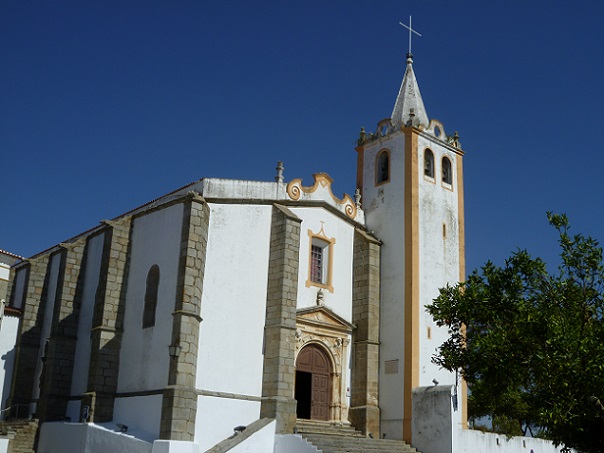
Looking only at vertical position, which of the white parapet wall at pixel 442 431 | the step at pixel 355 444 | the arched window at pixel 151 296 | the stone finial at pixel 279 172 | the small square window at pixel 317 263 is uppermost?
the stone finial at pixel 279 172

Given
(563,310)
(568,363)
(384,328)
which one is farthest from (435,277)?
(568,363)

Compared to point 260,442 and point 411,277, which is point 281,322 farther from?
point 411,277

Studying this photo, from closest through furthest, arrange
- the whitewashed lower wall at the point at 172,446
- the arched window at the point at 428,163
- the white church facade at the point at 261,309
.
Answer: the whitewashed lower wall at the point at 172,446, the white church facade at the point at 261,309, the arched window at the point at 428,163

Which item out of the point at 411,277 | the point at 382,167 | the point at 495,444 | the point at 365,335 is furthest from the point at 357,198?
the point at 495,444

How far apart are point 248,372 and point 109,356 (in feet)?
15.2

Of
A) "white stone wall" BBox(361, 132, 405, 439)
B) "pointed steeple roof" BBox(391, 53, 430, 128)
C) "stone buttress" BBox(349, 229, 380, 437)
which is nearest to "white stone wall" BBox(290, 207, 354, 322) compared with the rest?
"stone buttress" BBox(349, 229, 380, 437)

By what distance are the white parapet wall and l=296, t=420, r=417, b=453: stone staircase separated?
0.65 metres

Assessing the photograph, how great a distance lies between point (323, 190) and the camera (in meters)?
26.0

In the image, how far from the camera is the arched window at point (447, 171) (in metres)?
28.4

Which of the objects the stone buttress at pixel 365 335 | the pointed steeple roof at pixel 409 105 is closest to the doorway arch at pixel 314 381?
the stone buttress at pixel 365 335

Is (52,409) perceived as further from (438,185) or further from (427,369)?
(438,185)

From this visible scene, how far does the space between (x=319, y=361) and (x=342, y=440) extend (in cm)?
335

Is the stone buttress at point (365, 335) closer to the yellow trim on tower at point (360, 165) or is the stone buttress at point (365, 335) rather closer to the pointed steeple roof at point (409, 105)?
the yellow trim on tower at point (360, 165)

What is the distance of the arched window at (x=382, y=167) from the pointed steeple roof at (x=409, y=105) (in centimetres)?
118
